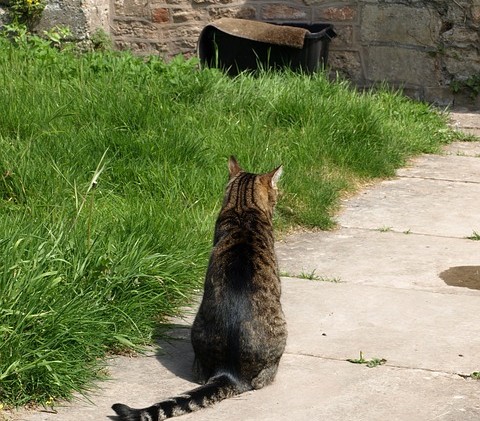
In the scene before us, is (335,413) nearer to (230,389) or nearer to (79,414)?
(230,389)

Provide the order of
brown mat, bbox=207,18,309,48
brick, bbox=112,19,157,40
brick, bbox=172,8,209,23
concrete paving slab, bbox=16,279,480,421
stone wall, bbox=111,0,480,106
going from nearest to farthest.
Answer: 1. concrete paving slab, bbox=16,279,480,421
2. brown mat, bbox=207,18,309,48
3. stone wall, bbox=111,0,480,106
4. brick, bbox=172,8,209,23
5. brick, bbox=112,19,157,40

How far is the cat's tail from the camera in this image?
402cm

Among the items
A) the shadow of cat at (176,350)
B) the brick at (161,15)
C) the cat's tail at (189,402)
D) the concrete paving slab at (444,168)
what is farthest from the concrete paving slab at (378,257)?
the brick at (161,15)

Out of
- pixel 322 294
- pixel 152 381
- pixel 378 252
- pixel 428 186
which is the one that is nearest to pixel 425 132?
pixel 428 186

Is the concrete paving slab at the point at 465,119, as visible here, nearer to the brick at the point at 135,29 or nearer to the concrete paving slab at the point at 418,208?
the concrete paving slab at the point at 418,208

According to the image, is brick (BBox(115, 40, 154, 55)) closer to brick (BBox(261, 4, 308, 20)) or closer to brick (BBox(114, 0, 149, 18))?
brick (BBox(114, 0, 149, 18))

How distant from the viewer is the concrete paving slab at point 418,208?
7195 mm

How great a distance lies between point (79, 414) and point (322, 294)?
77.0 inches

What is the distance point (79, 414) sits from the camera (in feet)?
13.7

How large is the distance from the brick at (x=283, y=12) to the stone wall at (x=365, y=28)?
0.01 metres

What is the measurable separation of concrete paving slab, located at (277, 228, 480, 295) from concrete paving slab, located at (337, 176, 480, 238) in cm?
21

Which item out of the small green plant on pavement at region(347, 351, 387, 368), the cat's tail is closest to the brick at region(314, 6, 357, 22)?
the small green plant on pavement at region(347, 351, 387, 368)

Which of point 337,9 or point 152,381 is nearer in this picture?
point 152,381

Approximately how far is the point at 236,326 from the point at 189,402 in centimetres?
39
